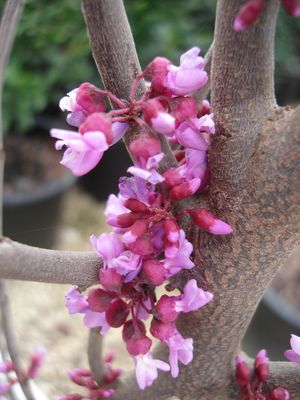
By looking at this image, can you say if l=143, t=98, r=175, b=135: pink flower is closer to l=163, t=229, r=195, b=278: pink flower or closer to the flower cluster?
the flower cluster

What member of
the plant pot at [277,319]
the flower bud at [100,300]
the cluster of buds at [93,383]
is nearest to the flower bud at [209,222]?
the flower bud at [100,300]

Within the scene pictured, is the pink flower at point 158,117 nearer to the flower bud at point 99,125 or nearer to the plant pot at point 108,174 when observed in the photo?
the flower bud at point 99,125

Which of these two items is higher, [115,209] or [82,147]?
[82,147]

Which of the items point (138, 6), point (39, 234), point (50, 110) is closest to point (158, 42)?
point (138, 6)

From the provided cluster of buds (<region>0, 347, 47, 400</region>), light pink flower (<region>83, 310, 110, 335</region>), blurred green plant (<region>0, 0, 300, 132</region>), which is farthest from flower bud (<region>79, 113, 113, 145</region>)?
blurred green plant (<region>0, 0, 300, 132</region>)

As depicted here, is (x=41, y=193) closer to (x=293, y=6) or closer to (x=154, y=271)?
(x=154, y=271)

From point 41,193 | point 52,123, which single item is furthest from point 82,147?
point 52,123

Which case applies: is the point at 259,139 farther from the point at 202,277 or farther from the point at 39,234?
the point at 39,234
